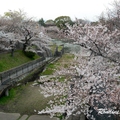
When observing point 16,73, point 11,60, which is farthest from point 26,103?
point 11,60

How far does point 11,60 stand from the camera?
773 inches

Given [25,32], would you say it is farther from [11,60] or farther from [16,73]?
[16,73]

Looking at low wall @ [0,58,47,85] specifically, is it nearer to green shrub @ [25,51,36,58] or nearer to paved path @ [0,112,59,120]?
green shrub @ [25,51,36,58]

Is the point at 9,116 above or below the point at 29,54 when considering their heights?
below

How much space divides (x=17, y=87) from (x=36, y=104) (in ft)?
12.4

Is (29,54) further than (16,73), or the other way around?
(29,54)

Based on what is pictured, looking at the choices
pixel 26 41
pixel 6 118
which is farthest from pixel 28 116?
pixel 26 41

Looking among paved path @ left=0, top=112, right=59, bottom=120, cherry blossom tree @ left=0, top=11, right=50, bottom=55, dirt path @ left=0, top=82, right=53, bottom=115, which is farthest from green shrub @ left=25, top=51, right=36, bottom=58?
paved path @ left=0, top=112, right=59, bottom=120

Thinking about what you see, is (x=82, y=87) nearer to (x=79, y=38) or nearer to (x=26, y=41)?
(x=79, y=38)

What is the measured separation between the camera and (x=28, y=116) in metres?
9.22

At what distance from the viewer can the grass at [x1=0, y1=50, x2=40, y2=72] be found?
17316 millimetres

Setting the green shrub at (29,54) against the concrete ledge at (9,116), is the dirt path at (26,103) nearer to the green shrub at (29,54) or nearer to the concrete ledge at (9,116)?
the concrete ledge at (9,116)

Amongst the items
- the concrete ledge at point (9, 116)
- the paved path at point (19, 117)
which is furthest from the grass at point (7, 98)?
the paved path at point (19, 117)

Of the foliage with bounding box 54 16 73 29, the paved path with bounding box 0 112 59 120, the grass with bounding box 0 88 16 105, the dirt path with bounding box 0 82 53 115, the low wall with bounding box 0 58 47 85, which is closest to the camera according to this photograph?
the foliage with bounding box 54 16 73 29
